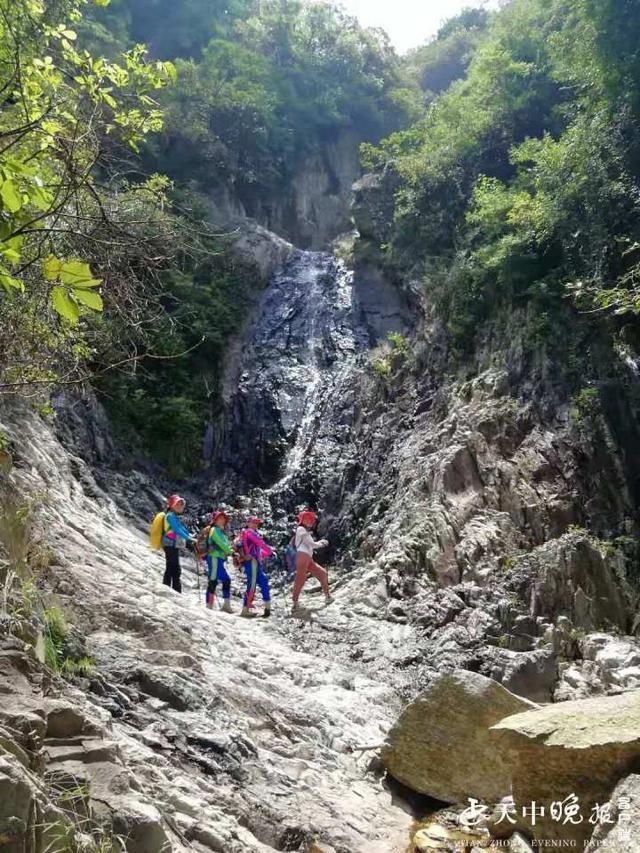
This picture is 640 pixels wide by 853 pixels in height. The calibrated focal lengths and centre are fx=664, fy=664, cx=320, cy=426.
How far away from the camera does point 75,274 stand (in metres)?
1.83

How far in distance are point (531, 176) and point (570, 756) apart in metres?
14.0

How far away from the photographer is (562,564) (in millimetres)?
9438

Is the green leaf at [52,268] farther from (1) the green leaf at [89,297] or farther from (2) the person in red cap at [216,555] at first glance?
(2) the person in red cap at [216,555]

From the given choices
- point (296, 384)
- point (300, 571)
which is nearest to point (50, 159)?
point (300, 571)

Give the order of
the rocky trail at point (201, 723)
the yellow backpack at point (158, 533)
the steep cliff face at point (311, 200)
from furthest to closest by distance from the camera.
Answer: the steep cliff face at point (311, 200), the yellow backpack at point (158, 533), the rocky trail at point (201, 723)

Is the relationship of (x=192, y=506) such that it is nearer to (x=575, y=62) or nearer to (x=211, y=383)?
(x=211, y=383)

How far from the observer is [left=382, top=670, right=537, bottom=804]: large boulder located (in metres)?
5.03

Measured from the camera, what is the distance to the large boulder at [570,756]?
3.73 meters

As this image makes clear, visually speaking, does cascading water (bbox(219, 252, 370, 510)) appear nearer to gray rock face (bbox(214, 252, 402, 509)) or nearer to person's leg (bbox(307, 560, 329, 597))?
gray rock face (bbox(214, 252, 402, 509))

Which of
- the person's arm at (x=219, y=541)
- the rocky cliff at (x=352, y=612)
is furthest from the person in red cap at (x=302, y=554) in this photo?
the person's arm at (x=219, y=541)

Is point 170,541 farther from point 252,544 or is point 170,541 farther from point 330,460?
point 330,460

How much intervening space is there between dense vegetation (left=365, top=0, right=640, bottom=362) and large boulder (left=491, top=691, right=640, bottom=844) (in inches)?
153

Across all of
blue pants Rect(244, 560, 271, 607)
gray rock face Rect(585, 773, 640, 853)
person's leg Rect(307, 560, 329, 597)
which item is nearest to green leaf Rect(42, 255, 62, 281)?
gray rock face Rect(585, 773, 640, 853)

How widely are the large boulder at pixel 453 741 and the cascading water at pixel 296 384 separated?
9064 mm
